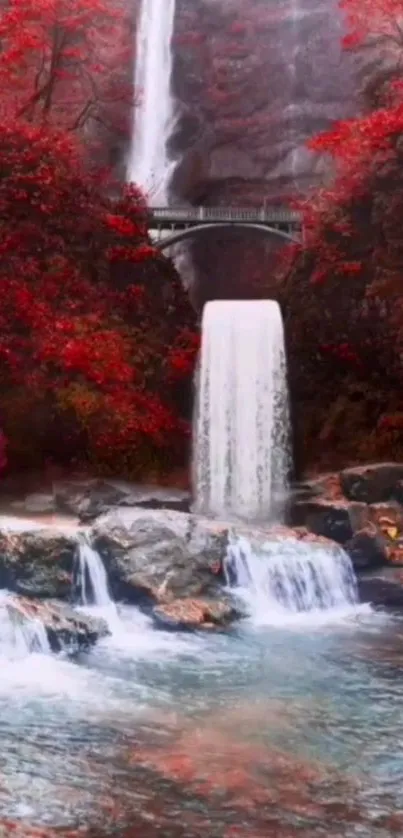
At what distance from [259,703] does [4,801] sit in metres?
3.39

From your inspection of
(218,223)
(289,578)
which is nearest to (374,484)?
(289,578)

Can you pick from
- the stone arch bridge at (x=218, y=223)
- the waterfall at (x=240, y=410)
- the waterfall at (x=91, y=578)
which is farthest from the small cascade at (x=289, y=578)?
the stone arch bridge at (x=218, y=223)

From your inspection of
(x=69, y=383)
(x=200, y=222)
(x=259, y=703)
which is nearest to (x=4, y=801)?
(x=259, y=703)

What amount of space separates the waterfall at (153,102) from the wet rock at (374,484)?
55.6 feet

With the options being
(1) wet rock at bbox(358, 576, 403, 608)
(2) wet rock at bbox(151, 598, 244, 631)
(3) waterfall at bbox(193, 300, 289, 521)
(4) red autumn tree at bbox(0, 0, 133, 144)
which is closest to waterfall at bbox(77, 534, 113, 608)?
(2) wet rock at bbox(151, 598, 244, 631)

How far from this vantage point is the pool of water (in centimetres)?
713

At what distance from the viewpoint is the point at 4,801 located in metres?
7.34

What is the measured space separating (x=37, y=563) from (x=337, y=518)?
222 inches

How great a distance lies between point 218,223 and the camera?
86.2ft

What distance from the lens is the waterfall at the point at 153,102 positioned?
106ft

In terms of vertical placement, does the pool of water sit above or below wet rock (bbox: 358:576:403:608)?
below

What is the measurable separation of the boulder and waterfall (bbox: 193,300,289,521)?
220 inches

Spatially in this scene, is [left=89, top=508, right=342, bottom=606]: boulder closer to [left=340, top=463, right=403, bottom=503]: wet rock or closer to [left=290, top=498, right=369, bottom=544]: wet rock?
[left=290, top=498, right=369, bottom=544]: wet rock

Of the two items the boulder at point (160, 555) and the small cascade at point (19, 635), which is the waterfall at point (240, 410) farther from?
the small cascade at point (19, 635)
